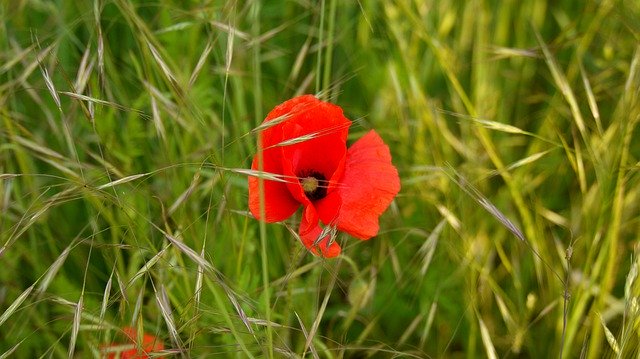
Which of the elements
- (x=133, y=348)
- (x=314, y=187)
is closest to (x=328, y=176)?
(x=314, y=187)

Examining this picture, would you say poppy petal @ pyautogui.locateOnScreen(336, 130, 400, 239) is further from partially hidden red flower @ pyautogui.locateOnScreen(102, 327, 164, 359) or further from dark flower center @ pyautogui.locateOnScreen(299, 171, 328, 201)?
partially hidden red flower @ pyautogui.locateOnScreen(102, 327, 164, 359)

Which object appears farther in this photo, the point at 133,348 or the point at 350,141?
the point at 350,141

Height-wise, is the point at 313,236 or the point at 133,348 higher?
the point at 313,236

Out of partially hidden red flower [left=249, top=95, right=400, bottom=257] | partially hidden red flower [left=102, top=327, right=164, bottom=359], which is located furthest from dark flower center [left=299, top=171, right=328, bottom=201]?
partially hidden red flower [left=102, top=327, right=164, bottom=359]

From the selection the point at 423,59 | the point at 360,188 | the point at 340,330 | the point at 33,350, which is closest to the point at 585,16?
the point at 423,59

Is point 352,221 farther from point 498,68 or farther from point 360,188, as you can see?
point 498,68

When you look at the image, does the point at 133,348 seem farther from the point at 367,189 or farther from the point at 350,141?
the point at 350,141

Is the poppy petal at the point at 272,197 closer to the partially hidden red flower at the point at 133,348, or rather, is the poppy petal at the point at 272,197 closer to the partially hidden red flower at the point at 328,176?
the partially hidden red flower at the point at 328,176
